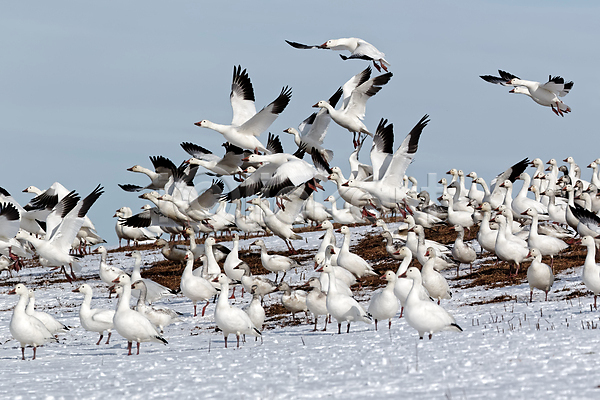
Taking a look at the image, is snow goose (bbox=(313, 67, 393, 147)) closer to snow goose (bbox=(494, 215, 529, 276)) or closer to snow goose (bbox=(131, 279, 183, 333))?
snow goose (bbox=(494, 215, 529, 276))

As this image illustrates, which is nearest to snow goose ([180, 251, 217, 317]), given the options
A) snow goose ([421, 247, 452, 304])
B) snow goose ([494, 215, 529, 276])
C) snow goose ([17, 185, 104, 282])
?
snow goose ([421, 247, 452, 304])

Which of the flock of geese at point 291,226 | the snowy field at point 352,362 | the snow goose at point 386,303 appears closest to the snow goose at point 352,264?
the flock of geese at point 291,226

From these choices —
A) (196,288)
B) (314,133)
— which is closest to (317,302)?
(196,288)

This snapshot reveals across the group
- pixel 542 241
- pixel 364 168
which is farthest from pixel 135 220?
pixel 542 241

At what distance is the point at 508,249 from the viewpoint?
16.8 metres

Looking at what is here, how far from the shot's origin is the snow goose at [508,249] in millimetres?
16766

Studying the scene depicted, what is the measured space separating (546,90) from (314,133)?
22.8ft

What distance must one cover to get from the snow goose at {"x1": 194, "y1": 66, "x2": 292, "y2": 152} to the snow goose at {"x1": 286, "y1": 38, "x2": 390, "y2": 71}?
209 cm

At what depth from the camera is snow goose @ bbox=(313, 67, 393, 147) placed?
22.1m

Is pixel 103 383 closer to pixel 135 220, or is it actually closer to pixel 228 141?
pixel 228 141

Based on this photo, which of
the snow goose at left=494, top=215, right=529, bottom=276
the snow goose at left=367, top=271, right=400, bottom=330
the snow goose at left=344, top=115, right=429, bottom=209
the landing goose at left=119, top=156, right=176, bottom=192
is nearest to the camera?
the snow goose at left=367, top=271, right=400, bottom=330

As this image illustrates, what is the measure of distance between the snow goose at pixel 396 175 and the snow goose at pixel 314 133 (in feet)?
8.76

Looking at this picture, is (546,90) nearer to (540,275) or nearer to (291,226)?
(291,226)

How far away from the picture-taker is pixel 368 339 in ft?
37.4
